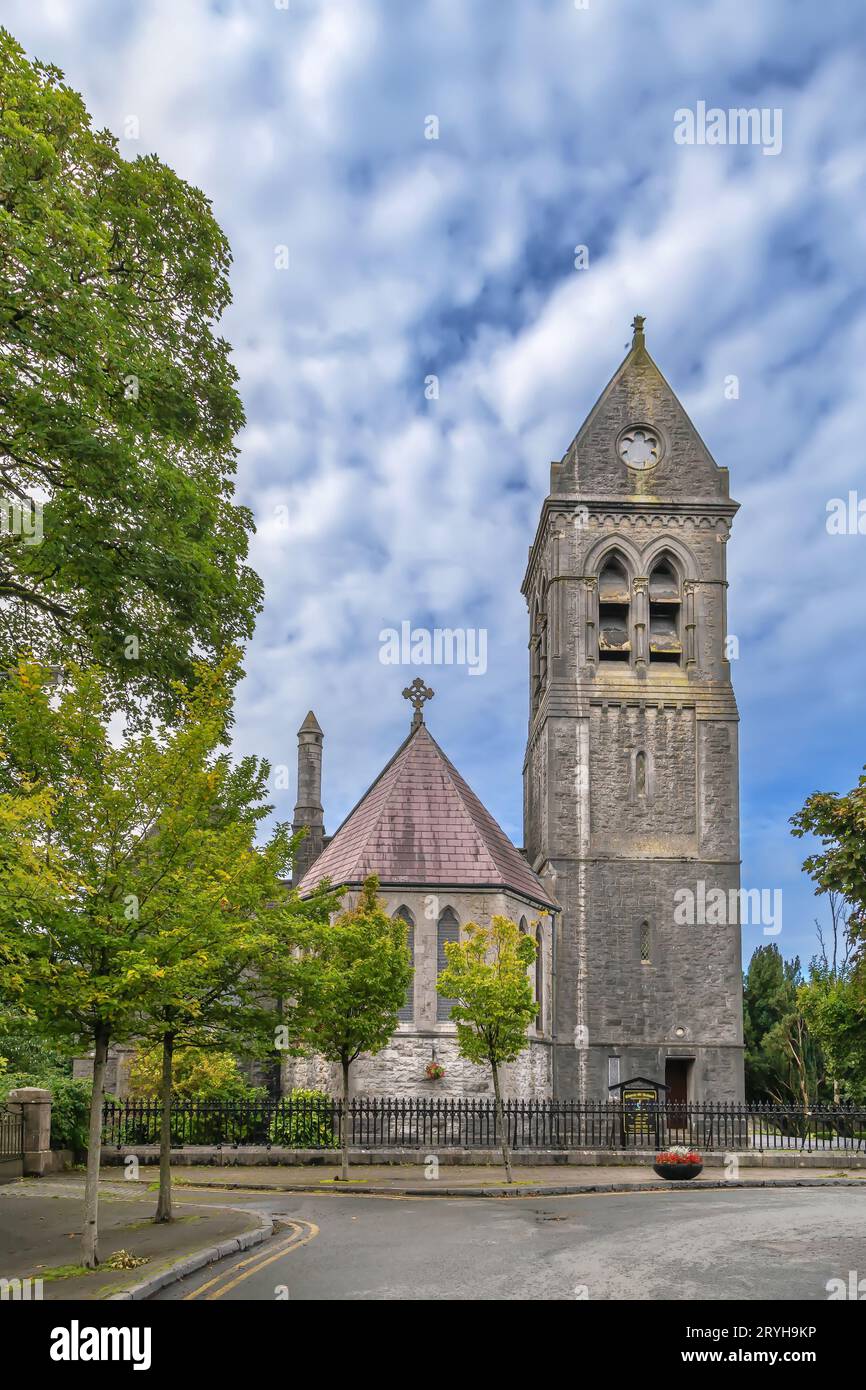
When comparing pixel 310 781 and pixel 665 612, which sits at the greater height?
pixel 665 612

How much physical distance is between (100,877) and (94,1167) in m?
2.75

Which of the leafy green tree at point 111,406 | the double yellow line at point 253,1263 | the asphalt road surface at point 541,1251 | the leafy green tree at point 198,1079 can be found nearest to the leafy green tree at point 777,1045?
the leafy green tree at point 198,1079

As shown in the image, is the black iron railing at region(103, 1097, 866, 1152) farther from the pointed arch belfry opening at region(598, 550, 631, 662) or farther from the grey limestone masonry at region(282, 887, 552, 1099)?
the pointed arch belfry opening at region(598, 550, 631, 662)

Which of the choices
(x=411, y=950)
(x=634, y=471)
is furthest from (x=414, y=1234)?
(x=634, y=471)

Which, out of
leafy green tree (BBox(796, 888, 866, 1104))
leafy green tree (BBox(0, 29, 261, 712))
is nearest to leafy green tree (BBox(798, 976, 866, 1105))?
leafy green tree (BBox(796, 888, 866, 1104))

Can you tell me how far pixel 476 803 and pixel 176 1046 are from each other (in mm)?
22234

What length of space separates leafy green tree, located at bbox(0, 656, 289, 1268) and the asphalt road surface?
234cm

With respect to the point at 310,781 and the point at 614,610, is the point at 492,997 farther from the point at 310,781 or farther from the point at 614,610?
the point at 310,781

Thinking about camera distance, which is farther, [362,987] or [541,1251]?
[362,987]

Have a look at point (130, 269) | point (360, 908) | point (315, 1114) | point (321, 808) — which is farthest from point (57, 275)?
point (321, 808)

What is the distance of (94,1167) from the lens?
38.6ft

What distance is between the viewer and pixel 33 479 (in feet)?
54.5

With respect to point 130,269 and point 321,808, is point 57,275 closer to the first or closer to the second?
point 130,269

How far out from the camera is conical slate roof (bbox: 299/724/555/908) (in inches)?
1332
